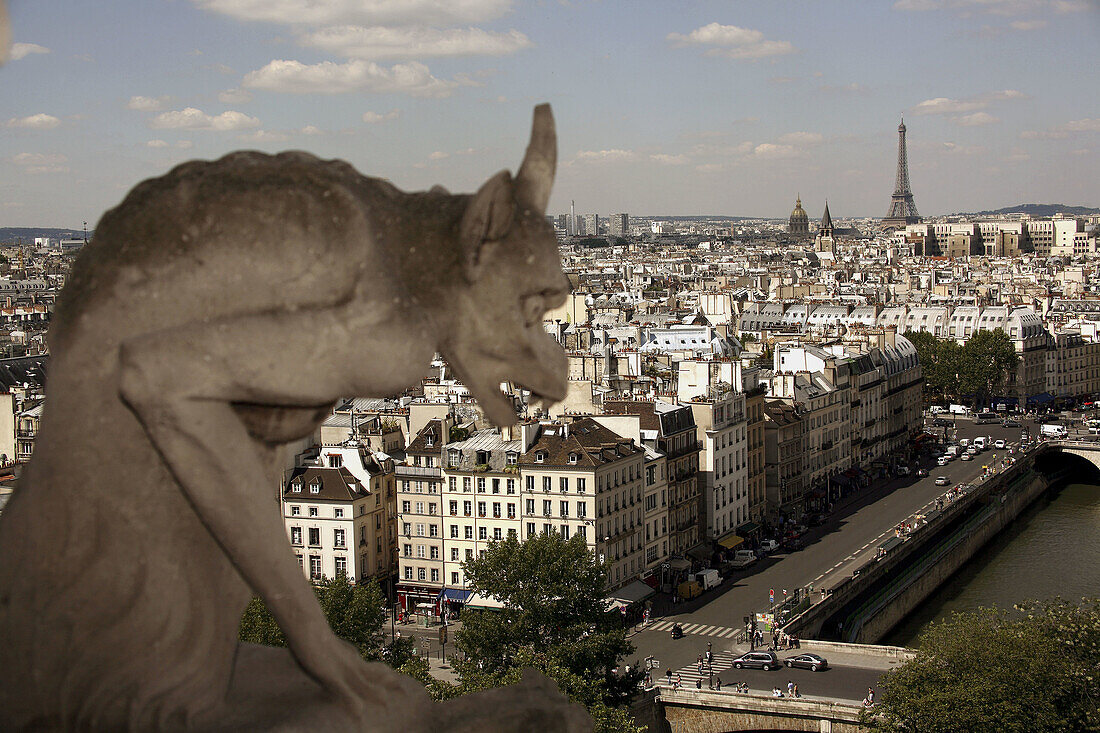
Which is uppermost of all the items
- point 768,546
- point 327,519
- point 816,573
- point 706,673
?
point 327,519

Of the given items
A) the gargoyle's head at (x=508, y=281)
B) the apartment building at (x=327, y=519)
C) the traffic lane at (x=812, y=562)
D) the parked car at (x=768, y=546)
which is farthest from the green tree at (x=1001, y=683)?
the gargoyle's head at (x=508, y=281)

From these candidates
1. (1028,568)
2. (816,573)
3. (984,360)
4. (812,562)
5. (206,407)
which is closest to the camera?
(206,407)

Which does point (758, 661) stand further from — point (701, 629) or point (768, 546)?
point (768, 546)

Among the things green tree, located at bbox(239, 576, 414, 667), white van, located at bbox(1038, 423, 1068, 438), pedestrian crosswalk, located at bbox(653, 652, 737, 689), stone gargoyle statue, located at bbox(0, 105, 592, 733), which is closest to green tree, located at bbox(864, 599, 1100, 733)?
pedestrian crosswalk, located at bbox(653, 652, 737, 689)

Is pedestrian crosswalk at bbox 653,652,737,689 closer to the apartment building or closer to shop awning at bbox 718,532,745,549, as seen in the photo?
the apartment building

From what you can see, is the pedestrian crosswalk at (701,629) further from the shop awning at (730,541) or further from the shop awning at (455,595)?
the shop awning at (730,541)

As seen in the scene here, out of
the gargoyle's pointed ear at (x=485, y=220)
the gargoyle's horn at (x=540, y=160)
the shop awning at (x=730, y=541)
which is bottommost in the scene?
the shop awning at (x=730, y=541)

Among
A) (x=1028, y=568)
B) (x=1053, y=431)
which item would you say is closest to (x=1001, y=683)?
(x=1028, y=568)
